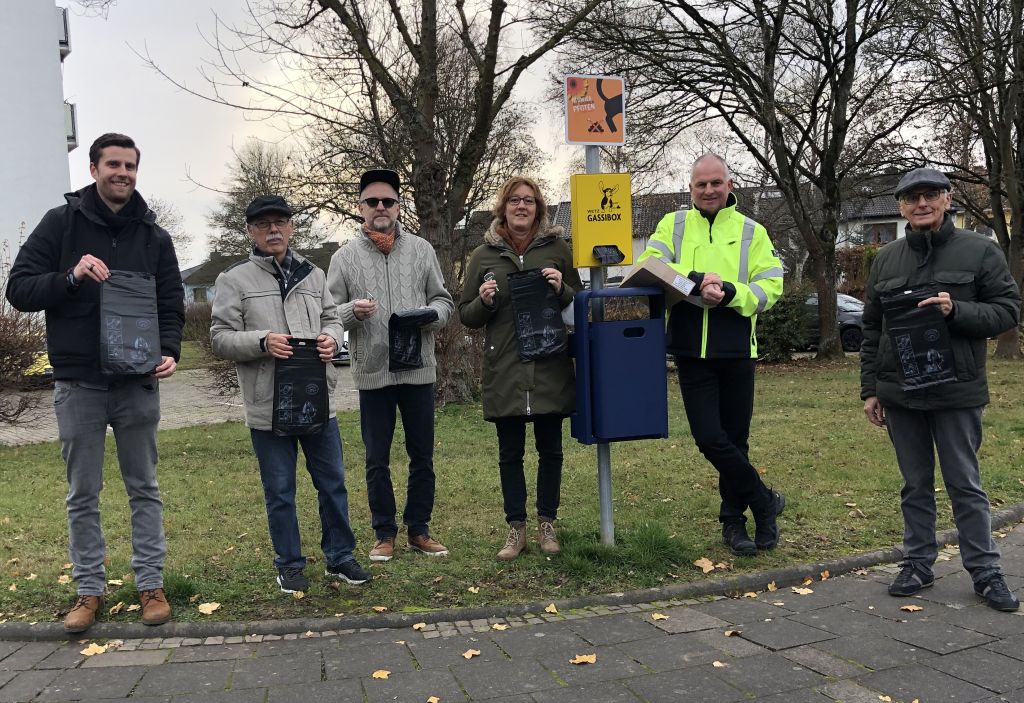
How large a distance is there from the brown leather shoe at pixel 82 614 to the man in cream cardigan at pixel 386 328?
1414mm

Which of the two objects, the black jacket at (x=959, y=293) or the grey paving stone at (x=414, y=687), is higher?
the black jacket at (x=959, y=293)

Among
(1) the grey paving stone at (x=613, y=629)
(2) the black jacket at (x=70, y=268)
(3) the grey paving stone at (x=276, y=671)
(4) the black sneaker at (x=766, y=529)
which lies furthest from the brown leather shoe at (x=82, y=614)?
(4) the black sneaker at (x=766, y=529)

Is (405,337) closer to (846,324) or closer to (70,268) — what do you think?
(70,268)

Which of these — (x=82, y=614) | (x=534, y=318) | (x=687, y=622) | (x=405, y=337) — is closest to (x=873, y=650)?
(x=687, y=622)

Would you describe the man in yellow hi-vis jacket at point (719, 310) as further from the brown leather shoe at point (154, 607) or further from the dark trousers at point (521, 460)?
the brown leather shoe at point (154, 607)

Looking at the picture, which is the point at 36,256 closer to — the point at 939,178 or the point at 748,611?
the point at 748,611

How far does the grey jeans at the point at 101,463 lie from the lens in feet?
12.9

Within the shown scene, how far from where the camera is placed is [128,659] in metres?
3.63

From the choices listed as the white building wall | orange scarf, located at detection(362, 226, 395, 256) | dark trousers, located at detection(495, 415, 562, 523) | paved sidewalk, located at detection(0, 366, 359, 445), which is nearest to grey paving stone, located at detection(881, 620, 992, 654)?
dark trousers, located at detection(495, 415, 562, 523)

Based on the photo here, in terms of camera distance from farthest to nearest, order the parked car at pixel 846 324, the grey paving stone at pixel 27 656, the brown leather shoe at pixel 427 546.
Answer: the parked car at pixel 846 324 < the brown leather shoe at pixel 427 546 < the grey paving stone at pixel 27 656

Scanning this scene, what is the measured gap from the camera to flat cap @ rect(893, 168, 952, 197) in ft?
13.1

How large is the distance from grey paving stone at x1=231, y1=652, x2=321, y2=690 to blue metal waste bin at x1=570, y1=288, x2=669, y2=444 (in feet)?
6.01

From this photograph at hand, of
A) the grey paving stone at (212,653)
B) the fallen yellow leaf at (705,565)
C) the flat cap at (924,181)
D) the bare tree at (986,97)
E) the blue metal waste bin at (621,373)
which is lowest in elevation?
the grey paving stone at (212,653)

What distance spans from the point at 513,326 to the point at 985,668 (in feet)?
8.69
